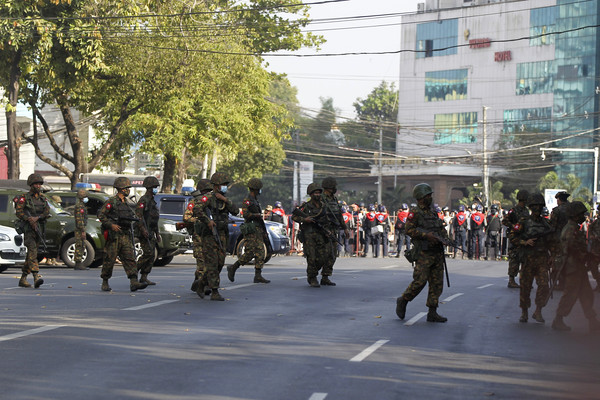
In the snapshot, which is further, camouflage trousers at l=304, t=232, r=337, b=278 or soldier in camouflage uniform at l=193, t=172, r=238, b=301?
camouflage trousers at l=304, t=232, r=337, b=278

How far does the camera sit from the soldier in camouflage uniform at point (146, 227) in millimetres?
16453

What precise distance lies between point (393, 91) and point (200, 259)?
3604 inches

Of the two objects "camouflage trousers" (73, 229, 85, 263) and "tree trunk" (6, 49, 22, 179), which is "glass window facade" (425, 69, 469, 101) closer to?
"tree trunk" (6, 49, 22, 179)

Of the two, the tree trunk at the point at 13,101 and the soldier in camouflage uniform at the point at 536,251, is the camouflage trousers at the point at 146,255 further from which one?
the tree trunk at the point at 13,101

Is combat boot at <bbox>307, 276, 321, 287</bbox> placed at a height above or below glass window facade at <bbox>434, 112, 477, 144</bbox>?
below

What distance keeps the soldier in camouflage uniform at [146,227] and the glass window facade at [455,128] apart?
263 feet

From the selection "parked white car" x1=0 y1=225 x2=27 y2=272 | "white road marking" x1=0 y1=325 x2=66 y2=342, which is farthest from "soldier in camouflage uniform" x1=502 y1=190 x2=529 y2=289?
"parked white car" x1=0 y1=225 x2=27 y2=272

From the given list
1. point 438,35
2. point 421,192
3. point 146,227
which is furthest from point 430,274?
point 438,35

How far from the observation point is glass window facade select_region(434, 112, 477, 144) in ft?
313

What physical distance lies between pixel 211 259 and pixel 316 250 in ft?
11.3

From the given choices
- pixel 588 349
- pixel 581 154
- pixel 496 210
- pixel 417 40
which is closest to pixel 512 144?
pixel 581 154

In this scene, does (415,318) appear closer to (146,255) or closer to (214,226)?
(214,226)

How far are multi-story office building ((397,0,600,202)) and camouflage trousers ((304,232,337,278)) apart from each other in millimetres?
57578

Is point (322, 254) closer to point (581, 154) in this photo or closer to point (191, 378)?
point (191, 378)
